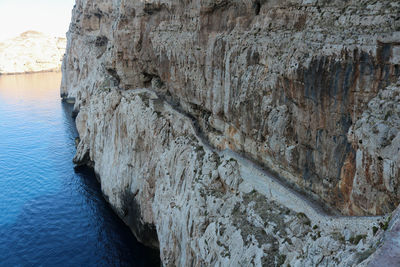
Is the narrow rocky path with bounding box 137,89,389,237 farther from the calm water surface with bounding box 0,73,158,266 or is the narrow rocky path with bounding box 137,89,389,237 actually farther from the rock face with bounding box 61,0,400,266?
the calm water surface with bounding box 0,73,158,266

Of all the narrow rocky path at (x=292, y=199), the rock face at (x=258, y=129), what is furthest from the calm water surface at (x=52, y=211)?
the narrow rocky path at (x=292, y=199)

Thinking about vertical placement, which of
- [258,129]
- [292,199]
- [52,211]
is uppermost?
[258,129]

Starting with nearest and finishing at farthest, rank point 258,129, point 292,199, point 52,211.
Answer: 1. point 292,199
2. point 258,129
3. point 52,211

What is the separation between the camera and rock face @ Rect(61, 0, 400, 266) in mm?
18484

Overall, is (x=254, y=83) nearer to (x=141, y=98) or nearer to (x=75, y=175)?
(x=141, y=98)

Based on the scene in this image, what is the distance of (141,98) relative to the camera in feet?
152

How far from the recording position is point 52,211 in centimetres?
4841

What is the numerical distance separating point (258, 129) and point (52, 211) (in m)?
36.3

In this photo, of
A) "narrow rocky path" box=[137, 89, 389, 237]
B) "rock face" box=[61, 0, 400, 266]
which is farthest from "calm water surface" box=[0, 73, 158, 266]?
"narrow rocky path" box=[137, 89, 389, 237]

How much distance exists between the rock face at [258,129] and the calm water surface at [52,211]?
3212mm

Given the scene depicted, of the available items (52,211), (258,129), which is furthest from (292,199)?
(52,211)

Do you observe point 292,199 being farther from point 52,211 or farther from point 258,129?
point 52,211

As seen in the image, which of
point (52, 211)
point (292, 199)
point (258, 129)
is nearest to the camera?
point (292, 199)

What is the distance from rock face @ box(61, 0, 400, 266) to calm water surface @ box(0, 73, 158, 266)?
3212mm
